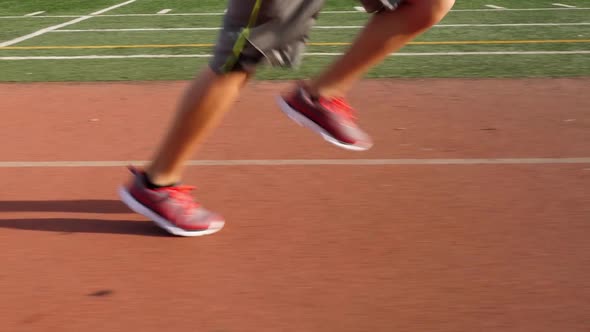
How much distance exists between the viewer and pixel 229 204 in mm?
4070

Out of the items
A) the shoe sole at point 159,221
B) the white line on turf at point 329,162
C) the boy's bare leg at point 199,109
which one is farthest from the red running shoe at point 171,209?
the white line on turf at point 329,162

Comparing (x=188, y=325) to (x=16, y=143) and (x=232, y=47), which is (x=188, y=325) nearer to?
(x=232, y=47)

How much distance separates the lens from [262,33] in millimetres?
3332

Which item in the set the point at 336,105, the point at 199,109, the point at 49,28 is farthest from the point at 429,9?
the point at 49,28

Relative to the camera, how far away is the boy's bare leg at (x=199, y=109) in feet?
11.3

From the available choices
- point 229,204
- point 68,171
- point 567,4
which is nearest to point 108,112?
point 68,171

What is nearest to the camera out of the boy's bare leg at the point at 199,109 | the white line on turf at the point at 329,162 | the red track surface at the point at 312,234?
the red track surface at the point at 312,234

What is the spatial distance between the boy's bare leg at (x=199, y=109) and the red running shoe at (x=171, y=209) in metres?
0.16

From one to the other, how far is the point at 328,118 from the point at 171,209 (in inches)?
27.1

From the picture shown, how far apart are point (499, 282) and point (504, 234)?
1.67ft

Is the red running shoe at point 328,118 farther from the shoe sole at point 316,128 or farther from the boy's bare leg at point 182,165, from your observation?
the boy's bare leg at point 182,165

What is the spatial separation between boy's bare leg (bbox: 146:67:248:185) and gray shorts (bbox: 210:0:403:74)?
0.05m

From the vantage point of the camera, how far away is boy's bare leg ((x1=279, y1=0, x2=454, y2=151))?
11.5 feet

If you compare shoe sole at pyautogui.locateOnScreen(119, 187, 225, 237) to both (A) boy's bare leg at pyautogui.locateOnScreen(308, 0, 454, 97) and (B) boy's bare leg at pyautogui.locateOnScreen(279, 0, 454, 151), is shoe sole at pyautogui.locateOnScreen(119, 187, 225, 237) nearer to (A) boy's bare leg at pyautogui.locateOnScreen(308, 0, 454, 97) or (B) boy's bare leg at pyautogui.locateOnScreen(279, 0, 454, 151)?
(B) boy's bare leg at pyautogui.locateOnScreen(279, 0, 454, 151)
